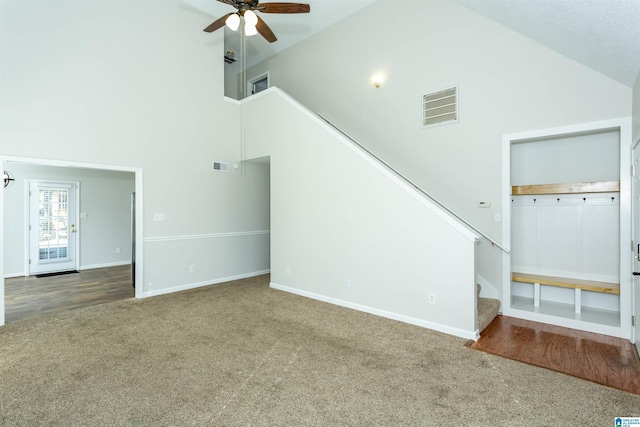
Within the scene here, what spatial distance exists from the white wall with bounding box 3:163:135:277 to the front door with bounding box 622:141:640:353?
9351mm

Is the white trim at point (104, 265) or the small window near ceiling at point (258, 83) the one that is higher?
the small window near ceiling at point (258, 83)

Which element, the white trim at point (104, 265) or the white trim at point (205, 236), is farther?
the white trim at point (104, 265)

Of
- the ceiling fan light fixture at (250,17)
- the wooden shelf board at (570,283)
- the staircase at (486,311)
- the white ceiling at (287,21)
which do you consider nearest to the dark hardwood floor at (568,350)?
the staircase at (486,311)

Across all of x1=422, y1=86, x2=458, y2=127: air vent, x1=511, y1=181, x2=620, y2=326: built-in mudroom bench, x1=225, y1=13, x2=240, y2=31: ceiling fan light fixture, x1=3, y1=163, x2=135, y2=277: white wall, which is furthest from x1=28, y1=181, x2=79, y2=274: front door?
x1=511, y1=181, x2=620, y2=326: built-in mudroom bench

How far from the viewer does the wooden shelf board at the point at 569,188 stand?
368 centimetres

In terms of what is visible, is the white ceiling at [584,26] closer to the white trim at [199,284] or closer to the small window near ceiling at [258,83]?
the small window near ceiling at [258,83]

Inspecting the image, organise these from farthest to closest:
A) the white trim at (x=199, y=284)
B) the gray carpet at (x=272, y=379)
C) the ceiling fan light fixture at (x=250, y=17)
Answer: the white trim at (x=199, y=284) < the ceiling fan light fixture at (x=250, y=17) < the gray carpet at (x=272, y=379)

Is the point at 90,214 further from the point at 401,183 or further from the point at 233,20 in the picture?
the point at 401,183

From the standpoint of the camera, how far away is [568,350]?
122 inches

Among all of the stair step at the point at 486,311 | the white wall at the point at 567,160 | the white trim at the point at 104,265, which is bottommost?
the white trim at the point at 104,265

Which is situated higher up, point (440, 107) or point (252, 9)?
point (252, 9)

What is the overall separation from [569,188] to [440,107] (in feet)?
6.47

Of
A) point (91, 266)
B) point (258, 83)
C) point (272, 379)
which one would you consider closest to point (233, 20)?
point (272, 379)

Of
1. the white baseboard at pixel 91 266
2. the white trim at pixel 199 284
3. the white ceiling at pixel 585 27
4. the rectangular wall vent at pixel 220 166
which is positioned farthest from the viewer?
the white baseboard at pixel 91 266
